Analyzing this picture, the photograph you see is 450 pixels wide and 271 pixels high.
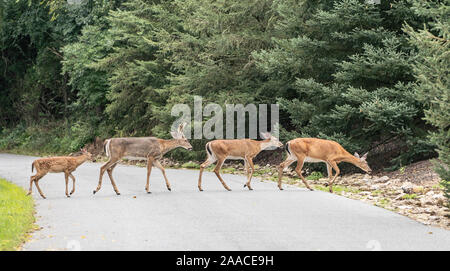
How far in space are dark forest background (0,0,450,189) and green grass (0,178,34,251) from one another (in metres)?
6.76

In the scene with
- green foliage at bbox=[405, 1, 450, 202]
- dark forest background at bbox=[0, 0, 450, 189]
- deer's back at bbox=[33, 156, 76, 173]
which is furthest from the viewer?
dark forest background at bbox=[0, 0, 450, 189]

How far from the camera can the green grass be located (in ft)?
29.3

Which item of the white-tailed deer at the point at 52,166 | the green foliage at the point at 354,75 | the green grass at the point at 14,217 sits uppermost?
the green foliage at the point at 354,75

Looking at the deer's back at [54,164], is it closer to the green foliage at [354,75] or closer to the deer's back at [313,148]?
Result: the deer's back at [313,148]

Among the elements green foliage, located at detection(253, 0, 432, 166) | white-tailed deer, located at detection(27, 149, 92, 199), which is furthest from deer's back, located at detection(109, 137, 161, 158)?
green foliage, located at detection(253, 0, 432, 166)

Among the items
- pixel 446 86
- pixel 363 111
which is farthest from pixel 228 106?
pixel 446 86

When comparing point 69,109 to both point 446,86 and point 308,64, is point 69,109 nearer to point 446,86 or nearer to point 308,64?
point 308,64

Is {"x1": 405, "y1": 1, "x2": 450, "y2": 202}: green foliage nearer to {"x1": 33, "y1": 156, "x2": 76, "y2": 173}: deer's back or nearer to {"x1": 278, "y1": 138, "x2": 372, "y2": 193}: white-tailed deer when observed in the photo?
{"x1": 278, "y1": 138, "x2": 372, "y2": 193}: white-tailed deer

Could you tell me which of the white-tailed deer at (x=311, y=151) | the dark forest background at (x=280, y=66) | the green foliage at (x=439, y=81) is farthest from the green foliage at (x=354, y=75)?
the green foliage at (x=439, y=81)

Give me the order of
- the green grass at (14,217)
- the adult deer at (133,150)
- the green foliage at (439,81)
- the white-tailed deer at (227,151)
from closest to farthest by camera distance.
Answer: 1. the green grass at (14,217)
2. the green foliage at (439,81)
3. the adult deer at (133,150)
4. the white-tailed deer at (227,151)

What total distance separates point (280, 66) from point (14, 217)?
10.4 m

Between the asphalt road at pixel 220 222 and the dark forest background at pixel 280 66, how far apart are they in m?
2.06

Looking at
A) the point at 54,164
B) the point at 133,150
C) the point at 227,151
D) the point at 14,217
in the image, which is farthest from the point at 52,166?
the point at 227,151

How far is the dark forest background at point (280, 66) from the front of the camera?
54.1 feet
